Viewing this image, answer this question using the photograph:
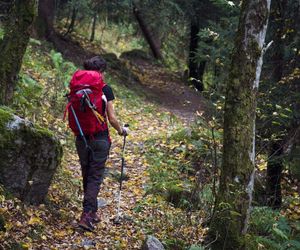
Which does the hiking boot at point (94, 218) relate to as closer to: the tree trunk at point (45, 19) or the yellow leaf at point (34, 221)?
the yellow leaf at point (34, 221)

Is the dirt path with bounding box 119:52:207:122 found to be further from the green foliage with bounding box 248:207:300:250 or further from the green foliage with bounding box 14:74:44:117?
the green foliage with bounding box 248:207:300:250

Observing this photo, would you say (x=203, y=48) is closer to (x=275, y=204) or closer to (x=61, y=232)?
(x=275, y=204)

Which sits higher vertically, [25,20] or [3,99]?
[25,20]

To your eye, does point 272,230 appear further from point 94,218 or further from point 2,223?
point 2,223

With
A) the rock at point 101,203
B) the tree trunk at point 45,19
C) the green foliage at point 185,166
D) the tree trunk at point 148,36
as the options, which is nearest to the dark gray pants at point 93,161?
the rock at point 101,203

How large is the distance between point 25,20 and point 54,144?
1.84 meters

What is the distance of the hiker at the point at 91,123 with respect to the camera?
576 cm

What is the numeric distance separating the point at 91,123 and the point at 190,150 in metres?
4.76

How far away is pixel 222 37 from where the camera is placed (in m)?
10.8

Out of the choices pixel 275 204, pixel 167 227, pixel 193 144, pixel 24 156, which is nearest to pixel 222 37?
pixel 193 144

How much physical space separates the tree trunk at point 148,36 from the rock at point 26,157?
14312 millimetres

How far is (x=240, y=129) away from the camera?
516 cm

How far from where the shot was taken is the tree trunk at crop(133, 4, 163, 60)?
20945 millimetres

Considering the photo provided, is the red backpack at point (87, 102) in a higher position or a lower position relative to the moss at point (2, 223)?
higher
